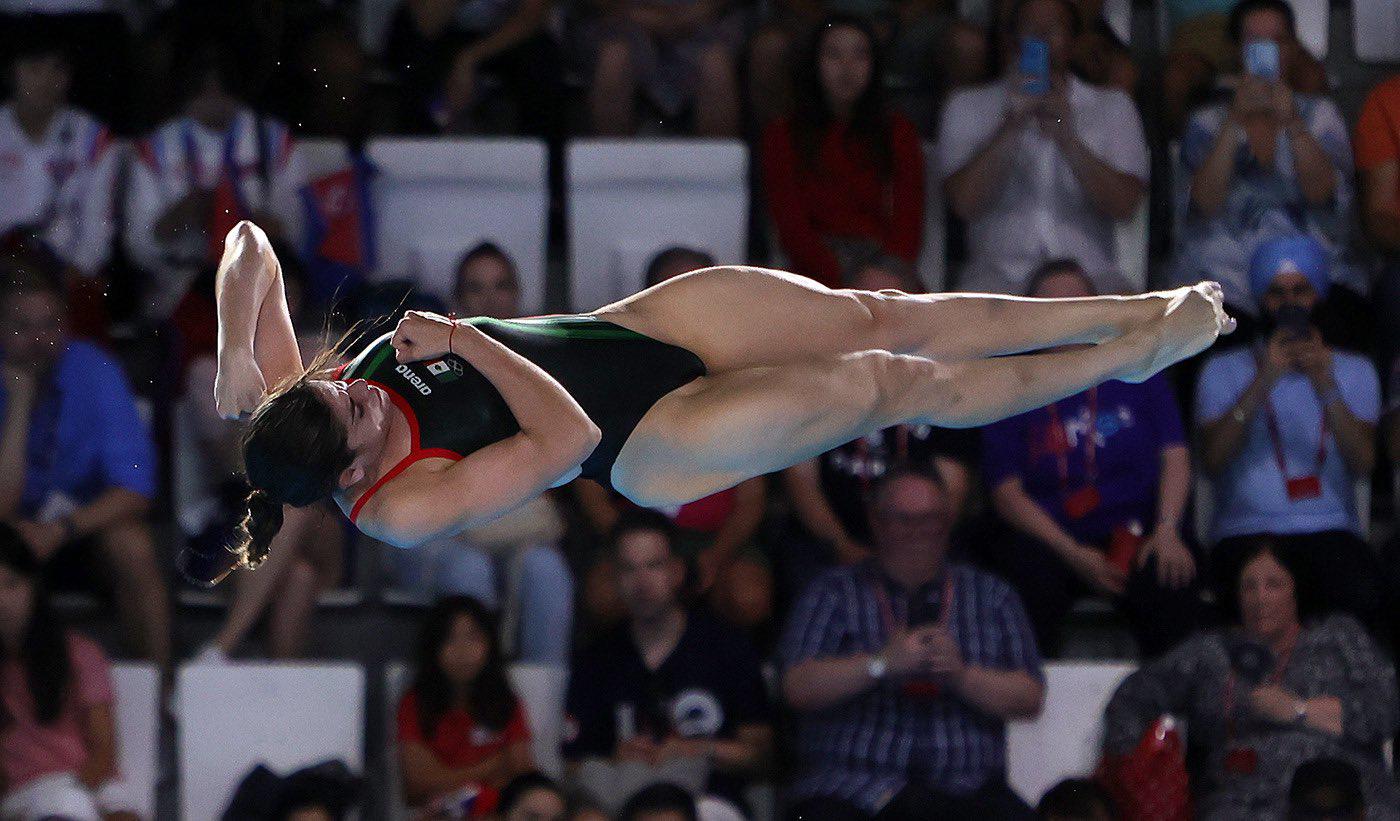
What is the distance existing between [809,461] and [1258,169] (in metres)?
1.77

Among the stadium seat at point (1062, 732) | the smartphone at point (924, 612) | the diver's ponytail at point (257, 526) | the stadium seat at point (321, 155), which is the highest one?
the stadium seat at point (321, 155)

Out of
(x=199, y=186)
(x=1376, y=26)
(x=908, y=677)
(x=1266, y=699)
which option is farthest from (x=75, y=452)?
(x=1376, y=26)

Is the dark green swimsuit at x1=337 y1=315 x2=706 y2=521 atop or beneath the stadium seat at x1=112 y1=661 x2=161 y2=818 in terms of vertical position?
atop

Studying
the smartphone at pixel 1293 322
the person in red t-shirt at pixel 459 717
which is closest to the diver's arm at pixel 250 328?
the person in red t-shirt at pixel 459 717

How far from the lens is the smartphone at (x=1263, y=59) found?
6.21 metres

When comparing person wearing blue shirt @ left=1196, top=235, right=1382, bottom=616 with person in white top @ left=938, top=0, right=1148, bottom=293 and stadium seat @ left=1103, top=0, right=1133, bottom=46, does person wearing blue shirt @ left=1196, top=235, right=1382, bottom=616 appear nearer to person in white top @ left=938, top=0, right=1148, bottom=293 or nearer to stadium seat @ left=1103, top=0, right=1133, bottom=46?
person in white top @ left=938, top=0, right=1148, bottom=293

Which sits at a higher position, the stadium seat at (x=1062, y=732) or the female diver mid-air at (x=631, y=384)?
the female diver mid-air at (x=631, y=384)

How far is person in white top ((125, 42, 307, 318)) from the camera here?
621 centimetres

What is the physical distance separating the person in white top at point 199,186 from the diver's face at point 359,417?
2.53m

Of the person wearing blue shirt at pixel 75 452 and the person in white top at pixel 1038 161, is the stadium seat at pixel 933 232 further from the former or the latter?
the person wearing blue shirt at pixel 75 452

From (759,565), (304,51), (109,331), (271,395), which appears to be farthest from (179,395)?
(271,395)

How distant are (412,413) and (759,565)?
2142 millimetres

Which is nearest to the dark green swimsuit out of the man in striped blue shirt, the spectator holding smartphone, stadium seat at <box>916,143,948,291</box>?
the man in striped blue shirt

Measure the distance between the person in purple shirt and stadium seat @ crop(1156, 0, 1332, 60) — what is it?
4.30 feet
